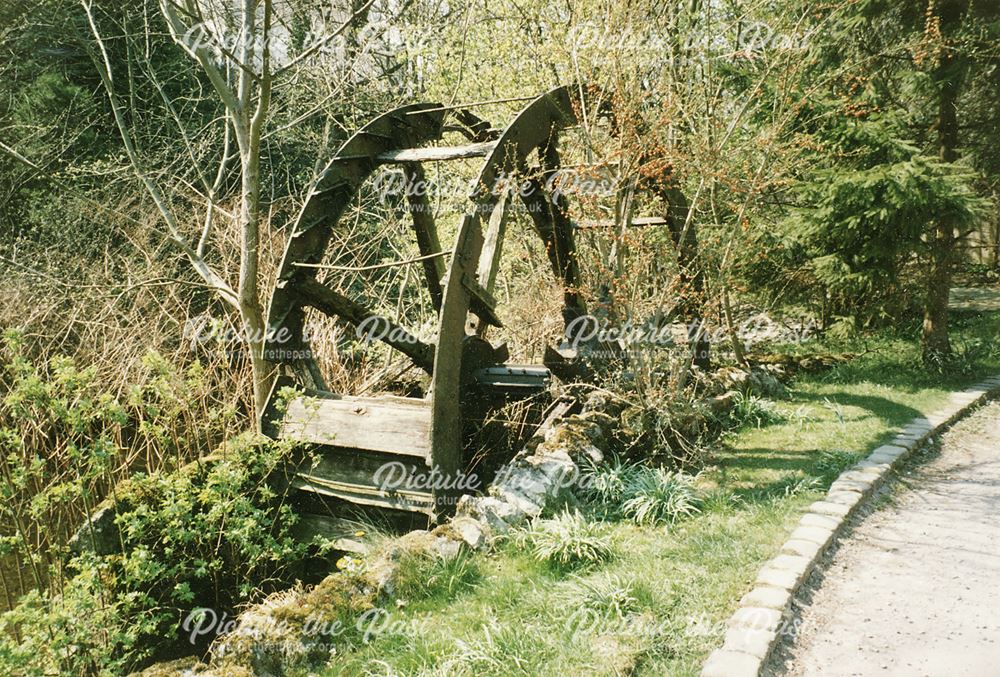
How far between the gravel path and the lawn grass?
1.16ft

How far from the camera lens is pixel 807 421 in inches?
259

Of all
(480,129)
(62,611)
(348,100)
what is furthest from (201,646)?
(348,100)

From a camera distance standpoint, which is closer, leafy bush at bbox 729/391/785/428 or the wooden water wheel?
the wooden water wheel

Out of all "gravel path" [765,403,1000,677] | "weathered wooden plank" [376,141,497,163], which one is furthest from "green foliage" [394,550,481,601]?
"weathered wooden plank" [376,141,497,163]

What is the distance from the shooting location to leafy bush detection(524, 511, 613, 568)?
380 centimetres

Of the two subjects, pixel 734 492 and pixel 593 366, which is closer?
pixel 734 492

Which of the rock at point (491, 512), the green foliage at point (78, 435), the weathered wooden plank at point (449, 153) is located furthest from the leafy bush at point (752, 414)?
the green foliage at point (78, 435)

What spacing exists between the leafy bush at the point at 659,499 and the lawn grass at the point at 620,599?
110mm

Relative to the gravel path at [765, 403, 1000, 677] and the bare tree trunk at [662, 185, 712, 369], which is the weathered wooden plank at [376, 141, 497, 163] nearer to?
the bare tree trunk at [662, 185, 712, 369]

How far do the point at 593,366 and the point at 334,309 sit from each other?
88.5 inches

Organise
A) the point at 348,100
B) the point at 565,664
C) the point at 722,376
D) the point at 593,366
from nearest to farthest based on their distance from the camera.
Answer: the point at 565,664, the point at 593,366, the point at 722,376, the point at 348,100

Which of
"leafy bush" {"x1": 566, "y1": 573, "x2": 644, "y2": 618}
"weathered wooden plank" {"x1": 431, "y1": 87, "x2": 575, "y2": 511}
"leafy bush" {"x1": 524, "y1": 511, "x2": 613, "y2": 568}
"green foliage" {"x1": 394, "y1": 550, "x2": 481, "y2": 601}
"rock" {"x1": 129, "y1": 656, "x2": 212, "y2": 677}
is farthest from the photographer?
"weathered wooden plank" {"x1": 431, "y1": 87, "x2": 575, "y2": 511}

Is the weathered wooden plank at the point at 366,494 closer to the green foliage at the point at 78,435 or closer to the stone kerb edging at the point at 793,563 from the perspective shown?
the green foliage at the point at 78,435

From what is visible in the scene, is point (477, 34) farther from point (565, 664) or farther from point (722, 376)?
point (565, 664)
